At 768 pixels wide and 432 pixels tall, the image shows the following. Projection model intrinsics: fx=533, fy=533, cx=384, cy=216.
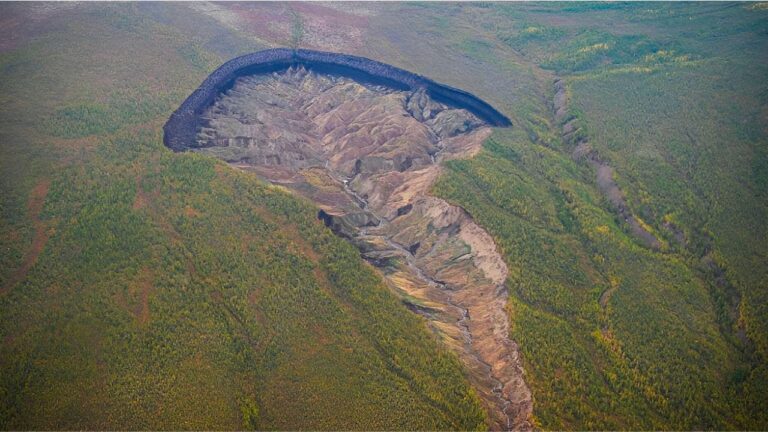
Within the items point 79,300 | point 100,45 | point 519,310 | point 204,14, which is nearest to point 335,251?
point 519,310

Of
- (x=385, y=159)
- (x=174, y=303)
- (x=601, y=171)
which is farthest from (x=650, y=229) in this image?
(x=174, y=303)

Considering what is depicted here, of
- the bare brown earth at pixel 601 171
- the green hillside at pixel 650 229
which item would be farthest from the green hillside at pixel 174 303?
the bare brown earth at pixel 601 171

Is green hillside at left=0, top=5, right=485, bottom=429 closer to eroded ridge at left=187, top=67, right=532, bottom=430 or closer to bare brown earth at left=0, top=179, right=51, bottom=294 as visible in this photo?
bare brown earth at left=0, top=179, right=51, bottom=294

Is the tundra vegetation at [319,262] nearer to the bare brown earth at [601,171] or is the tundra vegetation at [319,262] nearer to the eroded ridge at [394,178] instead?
the bare brown earth at [601,171]

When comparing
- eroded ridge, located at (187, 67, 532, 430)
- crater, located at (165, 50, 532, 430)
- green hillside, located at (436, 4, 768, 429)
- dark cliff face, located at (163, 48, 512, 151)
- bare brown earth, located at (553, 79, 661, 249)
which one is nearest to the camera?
green hillside, located at (436, 4, 768, 429)

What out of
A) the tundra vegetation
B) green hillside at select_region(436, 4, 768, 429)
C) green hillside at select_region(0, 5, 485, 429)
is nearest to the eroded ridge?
the tundra vegetation

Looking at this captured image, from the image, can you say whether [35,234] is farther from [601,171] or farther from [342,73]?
[601,171]

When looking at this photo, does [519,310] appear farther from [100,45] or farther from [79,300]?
[100,45]
